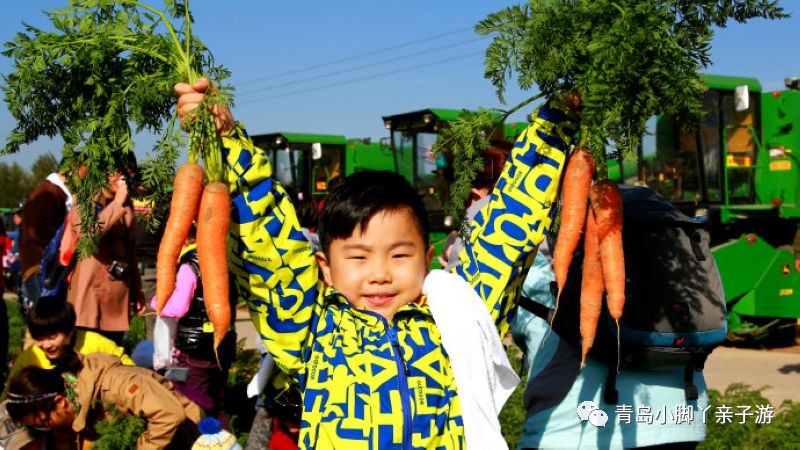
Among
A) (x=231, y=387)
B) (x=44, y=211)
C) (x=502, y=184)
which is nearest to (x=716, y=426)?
(x=502, y=184)

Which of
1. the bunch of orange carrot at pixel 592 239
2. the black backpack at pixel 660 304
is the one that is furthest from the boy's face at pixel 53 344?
the bunch of orange carrot at pixel 592 239

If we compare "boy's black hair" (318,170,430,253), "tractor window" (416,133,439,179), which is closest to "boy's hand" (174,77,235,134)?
"boy's black hair" (318,170,430,253)

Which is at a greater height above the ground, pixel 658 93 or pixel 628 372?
pixel 658 93

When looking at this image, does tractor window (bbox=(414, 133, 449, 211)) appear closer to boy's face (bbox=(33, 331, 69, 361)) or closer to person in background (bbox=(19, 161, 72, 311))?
person in background (bbox=(19, 161, 72, 311))

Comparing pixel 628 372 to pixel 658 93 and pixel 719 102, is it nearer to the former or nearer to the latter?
pixel 658 93

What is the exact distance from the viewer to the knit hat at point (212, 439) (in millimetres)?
3654

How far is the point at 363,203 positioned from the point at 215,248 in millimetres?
407

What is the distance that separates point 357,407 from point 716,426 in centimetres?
376

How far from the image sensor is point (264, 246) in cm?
220

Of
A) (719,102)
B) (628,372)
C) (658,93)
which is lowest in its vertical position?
(628,372)

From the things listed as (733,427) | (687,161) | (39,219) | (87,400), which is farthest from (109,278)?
(687,161)

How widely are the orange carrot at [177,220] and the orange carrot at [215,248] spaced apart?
55 millimetres

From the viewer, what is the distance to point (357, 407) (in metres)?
2.24

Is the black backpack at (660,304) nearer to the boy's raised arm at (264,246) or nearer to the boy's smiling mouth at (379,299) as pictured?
the boy's smiling mouth at (379,299)
